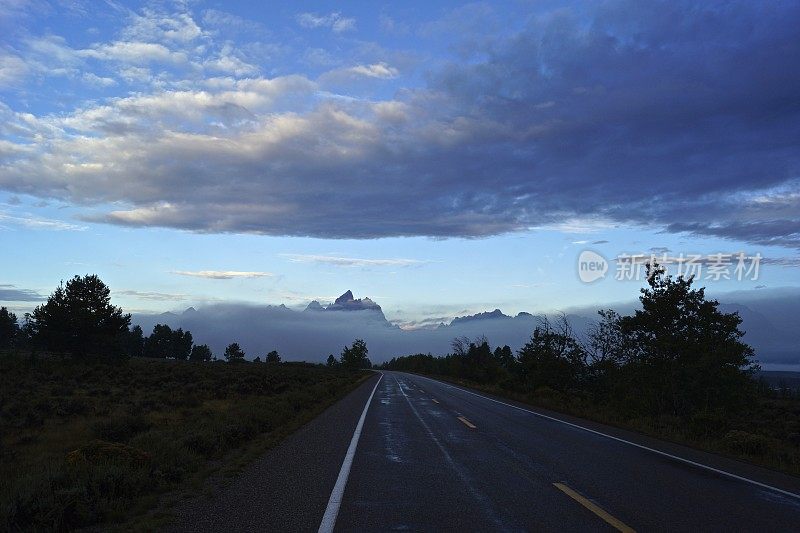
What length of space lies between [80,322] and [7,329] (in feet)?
236

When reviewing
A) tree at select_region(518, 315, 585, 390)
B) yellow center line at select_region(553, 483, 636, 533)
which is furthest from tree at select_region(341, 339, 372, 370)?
yellow center line at select_region(553, 483, 636, 533)

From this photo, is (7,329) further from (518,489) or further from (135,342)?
(518,489)

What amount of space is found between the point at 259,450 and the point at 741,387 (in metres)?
30.5

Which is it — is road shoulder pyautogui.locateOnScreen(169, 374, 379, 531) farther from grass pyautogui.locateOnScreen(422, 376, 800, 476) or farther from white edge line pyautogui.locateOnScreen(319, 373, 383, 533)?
grass pyautogui.locateOnScreen(422, 376, 800, 476)

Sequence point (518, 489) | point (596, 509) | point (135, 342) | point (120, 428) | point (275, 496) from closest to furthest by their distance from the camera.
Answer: point (596, 509)
point (275, 496)
point (518, 489)
point (120, 428)
point (135, 342)

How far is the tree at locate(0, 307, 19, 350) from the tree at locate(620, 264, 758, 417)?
4579 inches

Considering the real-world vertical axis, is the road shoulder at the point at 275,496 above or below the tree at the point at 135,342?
above

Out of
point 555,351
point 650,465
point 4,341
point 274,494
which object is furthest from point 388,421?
point 4,341

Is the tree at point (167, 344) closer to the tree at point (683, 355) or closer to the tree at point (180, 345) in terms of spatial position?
the tree at point (180, 345)

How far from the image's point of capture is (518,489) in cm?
777

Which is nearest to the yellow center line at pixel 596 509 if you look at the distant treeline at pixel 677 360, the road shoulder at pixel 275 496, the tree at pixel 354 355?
the road shoulder at pixel 275 496

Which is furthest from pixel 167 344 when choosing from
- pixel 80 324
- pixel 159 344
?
pixel 80 324

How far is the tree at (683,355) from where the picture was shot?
103ft

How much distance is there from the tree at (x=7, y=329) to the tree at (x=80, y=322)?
63.0m
